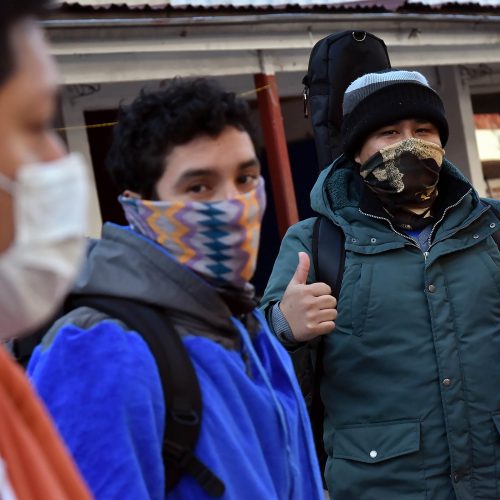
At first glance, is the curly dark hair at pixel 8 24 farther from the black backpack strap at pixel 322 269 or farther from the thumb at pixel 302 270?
the black backpack strap at pixel 322 269

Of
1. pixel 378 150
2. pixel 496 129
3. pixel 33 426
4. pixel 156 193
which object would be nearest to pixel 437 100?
pixel 378 150

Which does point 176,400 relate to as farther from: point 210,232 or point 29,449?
point 29,449

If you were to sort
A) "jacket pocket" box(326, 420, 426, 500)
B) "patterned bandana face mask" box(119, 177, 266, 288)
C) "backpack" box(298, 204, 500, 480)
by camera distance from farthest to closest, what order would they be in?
"backpack" box(298, 204, 500, 480) → "jacket pocket" box(326, 420, 426, 500) → "patterned bandana face mask" box(119, 177, 266, 288)

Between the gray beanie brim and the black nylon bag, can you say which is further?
the black nylon bag

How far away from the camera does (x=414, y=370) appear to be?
3.49 metres

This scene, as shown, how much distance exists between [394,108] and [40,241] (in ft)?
8.12

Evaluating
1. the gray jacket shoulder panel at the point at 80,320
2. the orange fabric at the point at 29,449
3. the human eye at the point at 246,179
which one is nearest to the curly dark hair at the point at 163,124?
the human eye at the point at 246,179

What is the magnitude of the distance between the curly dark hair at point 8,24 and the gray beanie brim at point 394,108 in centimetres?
244

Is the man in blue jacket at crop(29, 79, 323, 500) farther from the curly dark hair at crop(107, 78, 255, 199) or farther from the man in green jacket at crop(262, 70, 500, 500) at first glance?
the man in green jacket at crop(262, 70, 500, 500)

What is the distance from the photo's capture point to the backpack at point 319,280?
3580 mm

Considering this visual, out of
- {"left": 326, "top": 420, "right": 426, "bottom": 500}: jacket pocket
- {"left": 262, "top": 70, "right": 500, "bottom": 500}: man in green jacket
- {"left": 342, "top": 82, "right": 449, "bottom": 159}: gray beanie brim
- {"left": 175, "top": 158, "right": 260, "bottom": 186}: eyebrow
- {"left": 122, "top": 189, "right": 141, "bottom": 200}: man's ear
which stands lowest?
{"left": 326, "top": 420, "right": 426, "bottom": 500}: jacket pocket

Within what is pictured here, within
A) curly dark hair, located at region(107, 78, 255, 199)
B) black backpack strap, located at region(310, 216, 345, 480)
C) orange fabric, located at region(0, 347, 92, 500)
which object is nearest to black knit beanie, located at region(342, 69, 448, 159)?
black backpack strap, located at region(310, 216, 345, 480)

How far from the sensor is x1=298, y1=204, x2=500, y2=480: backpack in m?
3.58

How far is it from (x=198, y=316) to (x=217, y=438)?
0.27 meters
